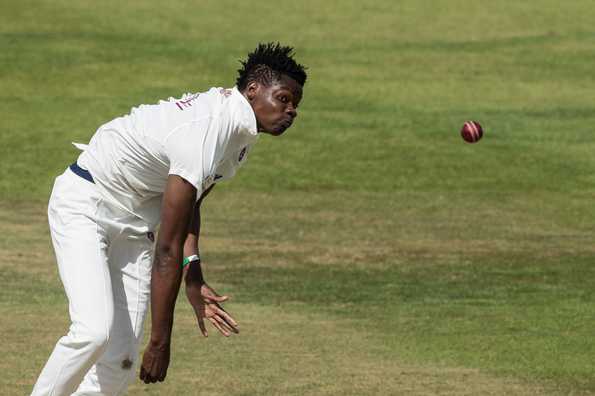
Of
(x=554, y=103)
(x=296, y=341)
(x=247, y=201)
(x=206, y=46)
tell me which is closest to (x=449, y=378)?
(x=296, y=341)

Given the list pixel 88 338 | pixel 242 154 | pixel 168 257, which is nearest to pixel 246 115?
pixel 242 154

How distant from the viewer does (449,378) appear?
1005 cm

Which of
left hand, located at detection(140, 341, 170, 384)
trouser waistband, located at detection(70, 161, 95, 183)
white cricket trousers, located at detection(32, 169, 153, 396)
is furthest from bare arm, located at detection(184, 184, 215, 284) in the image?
left hand, located at detection(140, 341, 170, 384)

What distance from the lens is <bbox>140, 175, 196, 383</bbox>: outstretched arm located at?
648 cm

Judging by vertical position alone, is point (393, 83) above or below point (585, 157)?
above

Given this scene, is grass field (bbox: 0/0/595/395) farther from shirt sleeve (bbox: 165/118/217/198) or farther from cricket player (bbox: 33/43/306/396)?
shirt sleeve (bbox: 165/118/217/198)

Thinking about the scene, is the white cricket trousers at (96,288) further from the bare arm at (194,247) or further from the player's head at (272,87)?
the player's head at (272,87)

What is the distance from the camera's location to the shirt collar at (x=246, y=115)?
6.78 meters

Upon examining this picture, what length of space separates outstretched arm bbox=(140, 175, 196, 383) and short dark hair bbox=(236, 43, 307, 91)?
0.80m

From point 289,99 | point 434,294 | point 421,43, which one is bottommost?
point 289,99

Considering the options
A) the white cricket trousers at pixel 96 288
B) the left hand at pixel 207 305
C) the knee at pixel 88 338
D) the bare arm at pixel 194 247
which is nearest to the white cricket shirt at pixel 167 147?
the white cricket trousers at pixel 96 288

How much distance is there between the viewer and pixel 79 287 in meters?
6.86

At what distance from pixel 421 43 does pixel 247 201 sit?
1502 centimetres

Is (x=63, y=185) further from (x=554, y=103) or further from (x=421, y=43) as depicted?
(x=421, y=43)
